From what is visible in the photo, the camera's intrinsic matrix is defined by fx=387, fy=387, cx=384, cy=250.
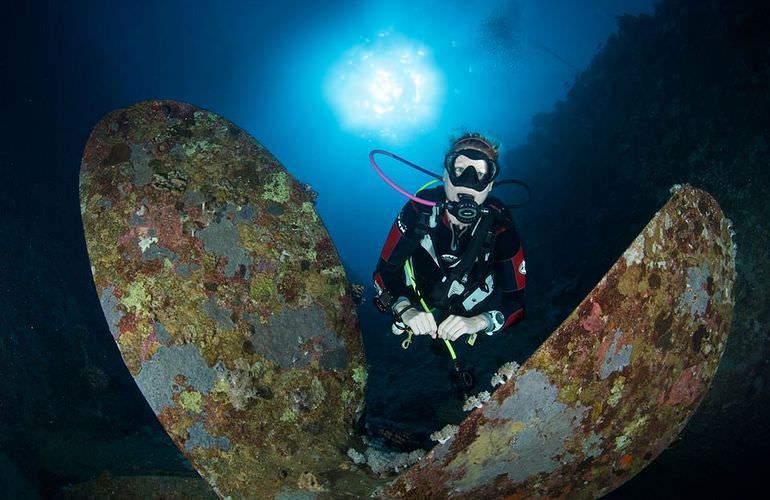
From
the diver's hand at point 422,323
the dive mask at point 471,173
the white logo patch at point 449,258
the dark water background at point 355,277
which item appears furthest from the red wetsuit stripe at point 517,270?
the dark water background at point 355,277

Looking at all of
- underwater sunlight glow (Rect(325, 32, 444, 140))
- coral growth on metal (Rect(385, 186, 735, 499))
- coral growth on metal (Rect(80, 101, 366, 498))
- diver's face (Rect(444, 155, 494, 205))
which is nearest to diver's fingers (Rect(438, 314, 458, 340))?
coral growth on metal (Rect(80, 101, 366, 498))

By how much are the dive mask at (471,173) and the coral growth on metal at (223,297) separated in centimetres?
149

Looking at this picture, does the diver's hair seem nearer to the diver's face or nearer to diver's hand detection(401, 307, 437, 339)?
the diver's face

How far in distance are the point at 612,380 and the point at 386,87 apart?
6419 centimetres

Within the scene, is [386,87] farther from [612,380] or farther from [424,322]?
[612,380]

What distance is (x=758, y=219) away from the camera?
4363mm

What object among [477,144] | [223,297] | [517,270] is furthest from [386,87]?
[223,297]

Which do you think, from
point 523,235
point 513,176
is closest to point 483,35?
point 513,176

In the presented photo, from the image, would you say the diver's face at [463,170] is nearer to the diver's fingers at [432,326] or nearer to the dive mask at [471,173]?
the dive mask at [471,173]

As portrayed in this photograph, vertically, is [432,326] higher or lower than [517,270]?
lower

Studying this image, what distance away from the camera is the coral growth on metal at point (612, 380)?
1638 millimetres

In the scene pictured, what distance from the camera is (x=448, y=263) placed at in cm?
403

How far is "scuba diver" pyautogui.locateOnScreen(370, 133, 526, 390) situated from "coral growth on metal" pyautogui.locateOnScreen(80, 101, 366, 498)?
3.15 feet

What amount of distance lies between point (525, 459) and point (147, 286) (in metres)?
2.30
